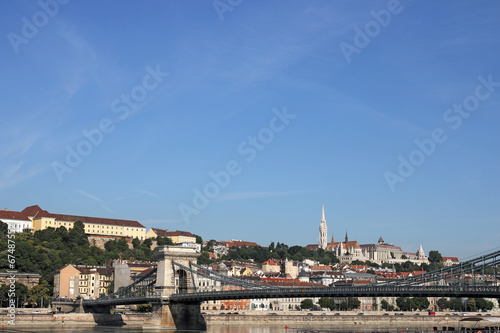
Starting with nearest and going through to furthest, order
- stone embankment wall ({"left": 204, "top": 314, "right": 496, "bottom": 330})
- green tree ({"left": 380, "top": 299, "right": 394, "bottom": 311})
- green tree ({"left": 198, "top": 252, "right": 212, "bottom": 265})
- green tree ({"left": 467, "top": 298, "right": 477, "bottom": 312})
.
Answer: stone embankment wall ({"left": 204, "top": 314, "right": 496, "bottom": 330})
green tree ({"left": 467, "top": 298, "right": 477, "bottom": 312})
green tree ({"left": 380, "top": 299, "right": 394, "bottom": 311})
green tree ({"left": 198, "top": 252, "right": 212, "bottom": 265})

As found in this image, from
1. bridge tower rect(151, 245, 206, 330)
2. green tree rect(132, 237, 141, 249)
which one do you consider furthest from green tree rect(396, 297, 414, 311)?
green tree rect(132, 237, 141, 249)

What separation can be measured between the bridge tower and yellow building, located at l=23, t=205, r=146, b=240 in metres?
80.0

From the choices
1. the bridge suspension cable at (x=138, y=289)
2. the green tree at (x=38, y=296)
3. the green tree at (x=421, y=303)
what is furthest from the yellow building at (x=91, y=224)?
the bridge suspension cable at (x=138, y=289)

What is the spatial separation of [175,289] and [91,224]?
90.6 meters

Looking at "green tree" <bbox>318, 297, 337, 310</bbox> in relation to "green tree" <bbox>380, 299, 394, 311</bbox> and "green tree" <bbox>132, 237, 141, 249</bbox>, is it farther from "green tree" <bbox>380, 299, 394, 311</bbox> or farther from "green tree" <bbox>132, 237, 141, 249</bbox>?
"green tree" <bbox>132, 237, 141, 249</bbox>

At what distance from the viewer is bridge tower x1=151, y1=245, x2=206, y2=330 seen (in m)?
51.8

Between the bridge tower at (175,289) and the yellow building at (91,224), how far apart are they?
80.0m

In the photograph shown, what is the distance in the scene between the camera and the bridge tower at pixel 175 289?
51.8 m

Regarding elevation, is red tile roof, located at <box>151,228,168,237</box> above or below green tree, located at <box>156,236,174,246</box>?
above

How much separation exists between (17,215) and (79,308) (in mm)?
68710

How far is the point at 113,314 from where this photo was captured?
66062 mm

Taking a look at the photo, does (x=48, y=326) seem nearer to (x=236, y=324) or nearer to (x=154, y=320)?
(x=154, y=320)

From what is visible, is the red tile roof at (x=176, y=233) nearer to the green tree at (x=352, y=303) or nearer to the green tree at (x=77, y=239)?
the green tree at (x=77, y=239)

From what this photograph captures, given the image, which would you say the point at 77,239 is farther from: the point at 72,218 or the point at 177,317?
the point at 177,317
